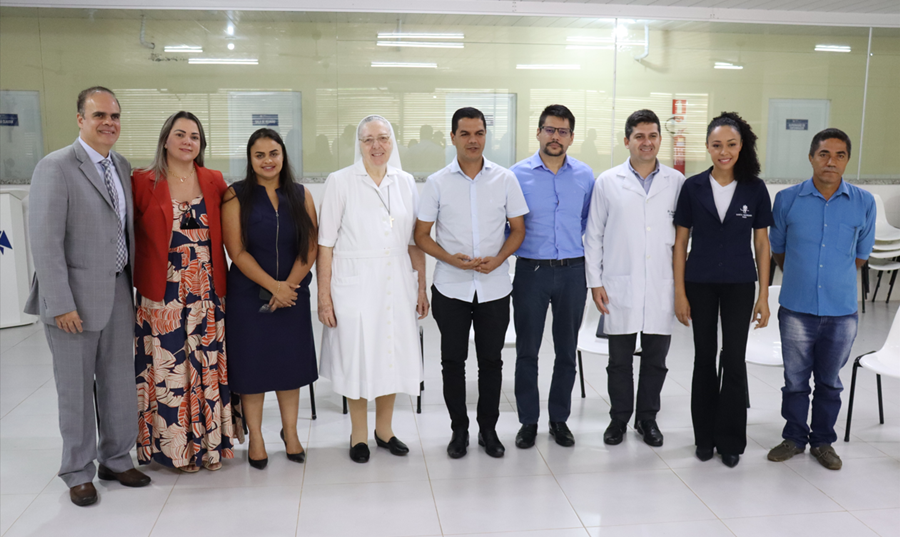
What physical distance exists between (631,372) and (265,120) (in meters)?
5.11

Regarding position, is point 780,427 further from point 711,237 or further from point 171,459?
point 171,459

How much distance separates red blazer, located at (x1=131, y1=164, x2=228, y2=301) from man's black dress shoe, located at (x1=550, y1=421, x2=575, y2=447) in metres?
1.86

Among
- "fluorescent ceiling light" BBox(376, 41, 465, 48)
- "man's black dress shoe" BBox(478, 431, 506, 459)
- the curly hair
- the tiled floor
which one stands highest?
"fluorescent ceiling light" BBox(376, 41, 465, 48)

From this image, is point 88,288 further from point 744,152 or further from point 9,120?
point 9,120

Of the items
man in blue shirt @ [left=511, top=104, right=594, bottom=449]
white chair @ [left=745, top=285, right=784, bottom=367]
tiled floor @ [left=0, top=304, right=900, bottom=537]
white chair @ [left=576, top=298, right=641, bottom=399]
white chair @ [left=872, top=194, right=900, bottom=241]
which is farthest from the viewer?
white chair @ [left=872, top=194, right=900, bottom=241]

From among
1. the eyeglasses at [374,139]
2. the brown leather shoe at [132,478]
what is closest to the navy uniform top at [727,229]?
the eyeglasses at [374,139]

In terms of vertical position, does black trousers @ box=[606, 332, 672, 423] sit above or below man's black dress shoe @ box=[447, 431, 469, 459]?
above

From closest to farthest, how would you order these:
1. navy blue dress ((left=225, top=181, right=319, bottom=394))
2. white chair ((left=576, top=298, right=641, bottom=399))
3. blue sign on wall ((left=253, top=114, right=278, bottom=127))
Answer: navy blue dress ((left=225, top=181, right=319, bottom=394)) → white chair ((left=576, top=298, right=641, bottom=399)) → blue sign on wall ((left=253, top=114, right=278, bottom=127))

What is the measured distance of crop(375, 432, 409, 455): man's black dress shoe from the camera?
3545 millimetres

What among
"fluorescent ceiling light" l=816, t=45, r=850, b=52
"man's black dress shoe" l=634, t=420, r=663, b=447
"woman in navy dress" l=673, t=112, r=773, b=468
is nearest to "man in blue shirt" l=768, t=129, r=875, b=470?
"woman in navy dress" l=673, t=112, r=773, b=468

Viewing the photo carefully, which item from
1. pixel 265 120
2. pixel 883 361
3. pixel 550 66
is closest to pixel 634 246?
pixel 883 361

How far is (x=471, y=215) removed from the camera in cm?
334

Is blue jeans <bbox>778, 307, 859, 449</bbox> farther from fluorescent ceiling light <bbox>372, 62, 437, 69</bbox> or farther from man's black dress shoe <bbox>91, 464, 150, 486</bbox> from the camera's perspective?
fluorescent ceiling light <bbox>372, 62, 437, 69</bbox>

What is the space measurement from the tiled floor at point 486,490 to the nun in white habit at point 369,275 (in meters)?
0.40
